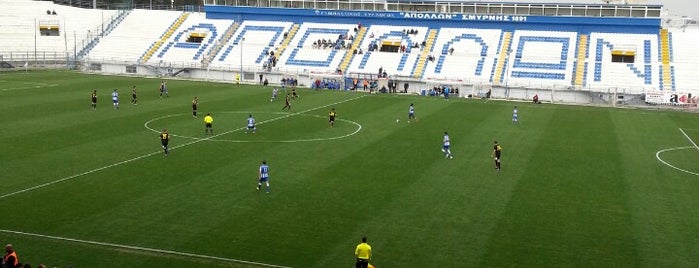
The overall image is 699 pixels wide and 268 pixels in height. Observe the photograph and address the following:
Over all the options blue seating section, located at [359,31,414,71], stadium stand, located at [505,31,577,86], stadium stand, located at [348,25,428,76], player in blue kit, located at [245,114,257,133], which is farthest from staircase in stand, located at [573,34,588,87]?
player in blue kit, located at [245,114,257,133]

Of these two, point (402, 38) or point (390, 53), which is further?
point (402, 38)

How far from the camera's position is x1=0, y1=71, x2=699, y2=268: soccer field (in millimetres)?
19438

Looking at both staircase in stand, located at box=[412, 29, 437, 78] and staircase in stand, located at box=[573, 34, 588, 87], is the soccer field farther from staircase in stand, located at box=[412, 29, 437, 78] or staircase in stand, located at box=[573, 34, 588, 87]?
staircase in stand, located at box=[412, 29, 437, 78]

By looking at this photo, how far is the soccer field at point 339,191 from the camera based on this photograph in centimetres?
1944

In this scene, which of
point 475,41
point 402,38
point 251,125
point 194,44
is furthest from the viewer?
point 194,44

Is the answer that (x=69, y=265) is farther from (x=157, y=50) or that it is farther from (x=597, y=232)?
(x=157, y=50)

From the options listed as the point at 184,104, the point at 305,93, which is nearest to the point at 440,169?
the point at 184,104

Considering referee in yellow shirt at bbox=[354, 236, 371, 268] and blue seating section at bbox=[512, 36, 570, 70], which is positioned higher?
blue seating section at bbox=[512, 36, 570, 70]

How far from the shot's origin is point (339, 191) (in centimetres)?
2583

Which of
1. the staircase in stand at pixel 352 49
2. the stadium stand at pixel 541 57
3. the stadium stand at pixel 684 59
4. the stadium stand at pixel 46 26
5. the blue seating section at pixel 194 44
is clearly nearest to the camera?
the stadium stand at pixel 684 59

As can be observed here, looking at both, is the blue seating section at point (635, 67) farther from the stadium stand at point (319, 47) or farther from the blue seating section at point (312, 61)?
the blue seating section at point (312, 61)

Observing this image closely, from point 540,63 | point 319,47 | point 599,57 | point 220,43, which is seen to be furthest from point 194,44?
point 599,57

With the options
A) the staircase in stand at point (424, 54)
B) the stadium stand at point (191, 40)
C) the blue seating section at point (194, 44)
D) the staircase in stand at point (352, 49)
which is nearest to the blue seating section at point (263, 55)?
the stadium stand at point (191, 40)

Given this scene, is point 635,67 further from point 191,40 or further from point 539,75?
point 191,40
